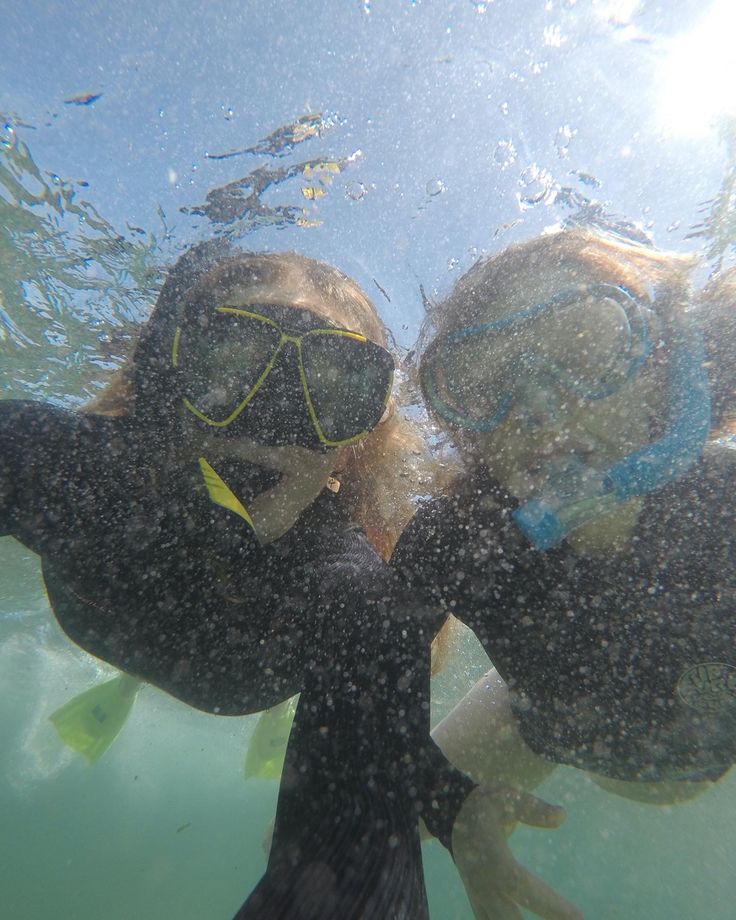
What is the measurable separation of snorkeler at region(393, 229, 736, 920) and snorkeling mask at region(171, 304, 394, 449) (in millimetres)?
736

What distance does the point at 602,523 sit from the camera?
101 inches

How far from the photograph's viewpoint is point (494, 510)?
2.82 m

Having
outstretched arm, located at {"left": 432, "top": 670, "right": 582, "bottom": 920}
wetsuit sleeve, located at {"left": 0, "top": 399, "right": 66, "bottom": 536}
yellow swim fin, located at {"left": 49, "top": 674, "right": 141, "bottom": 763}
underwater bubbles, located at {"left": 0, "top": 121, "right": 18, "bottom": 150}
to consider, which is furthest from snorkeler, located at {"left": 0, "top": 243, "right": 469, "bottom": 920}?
yellow swim fin, located at {"left": 49, "top": 674, "right": 141, "bottom": 763}

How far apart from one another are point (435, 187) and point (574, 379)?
344 centimetres

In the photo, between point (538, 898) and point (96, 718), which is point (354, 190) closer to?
Answer: point (538, 898)

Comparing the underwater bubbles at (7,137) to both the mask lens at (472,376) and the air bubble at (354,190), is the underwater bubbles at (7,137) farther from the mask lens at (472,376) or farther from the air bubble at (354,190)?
the mask lens at (472,376)

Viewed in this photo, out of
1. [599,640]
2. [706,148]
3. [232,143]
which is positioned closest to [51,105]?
[232,143]

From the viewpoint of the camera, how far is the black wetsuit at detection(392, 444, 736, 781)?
2.44m

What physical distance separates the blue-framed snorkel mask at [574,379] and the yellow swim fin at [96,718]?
441 inches

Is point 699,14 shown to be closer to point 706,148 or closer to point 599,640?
point 706,148

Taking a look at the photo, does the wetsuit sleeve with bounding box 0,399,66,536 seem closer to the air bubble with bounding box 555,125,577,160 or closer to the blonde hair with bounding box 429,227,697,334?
the blonde hair with bounding box 429,227,697,334

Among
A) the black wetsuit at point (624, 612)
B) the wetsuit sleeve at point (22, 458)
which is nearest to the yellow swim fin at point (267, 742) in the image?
the black wetsuit at point (624, 612)

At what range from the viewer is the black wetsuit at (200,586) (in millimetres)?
1765

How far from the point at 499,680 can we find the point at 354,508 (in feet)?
6.93
